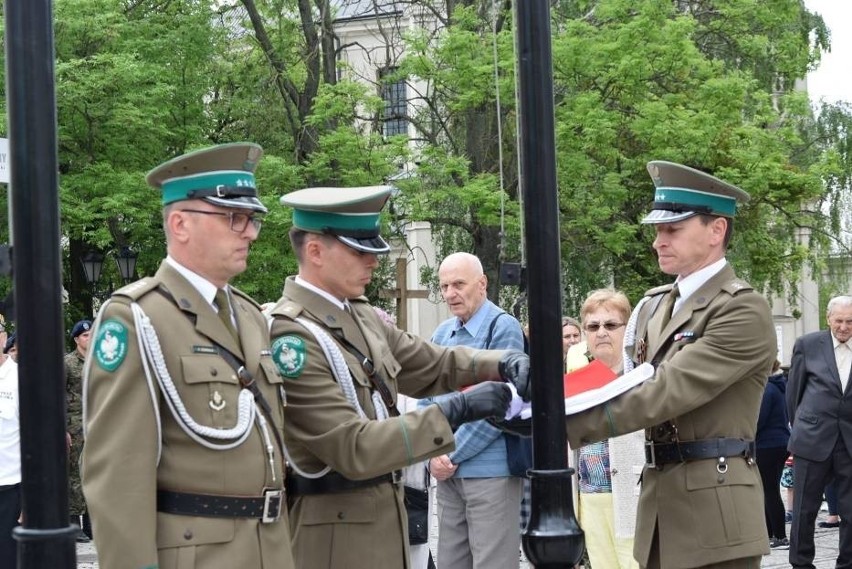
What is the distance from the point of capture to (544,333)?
361 centimetres

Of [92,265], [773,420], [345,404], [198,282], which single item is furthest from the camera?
[92,265]

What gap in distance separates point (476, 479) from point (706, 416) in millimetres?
2511

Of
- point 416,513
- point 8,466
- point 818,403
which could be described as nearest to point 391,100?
point 818,403

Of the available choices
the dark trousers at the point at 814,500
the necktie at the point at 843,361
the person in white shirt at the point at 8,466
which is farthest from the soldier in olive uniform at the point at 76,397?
the necktie at the point at 843,361

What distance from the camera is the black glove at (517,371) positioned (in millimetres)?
4367

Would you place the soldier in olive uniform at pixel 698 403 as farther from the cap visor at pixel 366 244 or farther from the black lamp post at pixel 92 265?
the black lamp post at pixel 92 265

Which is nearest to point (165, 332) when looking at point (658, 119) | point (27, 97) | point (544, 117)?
point (27, 97)

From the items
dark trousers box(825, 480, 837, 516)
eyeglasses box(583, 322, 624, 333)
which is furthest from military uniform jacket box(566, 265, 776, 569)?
dark trousers box(825, 480, 837, 516)

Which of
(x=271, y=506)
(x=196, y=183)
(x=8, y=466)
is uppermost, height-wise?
(x=196, y=183)

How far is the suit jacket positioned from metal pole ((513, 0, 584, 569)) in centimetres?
737

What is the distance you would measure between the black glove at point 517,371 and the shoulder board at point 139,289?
130 centimetres

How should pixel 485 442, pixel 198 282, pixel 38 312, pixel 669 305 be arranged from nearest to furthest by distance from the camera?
pixel 38 312, pixel 198 282, pixel 669 305, pixel 485 442

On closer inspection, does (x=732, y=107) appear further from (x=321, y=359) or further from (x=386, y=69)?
(x=321, y=359)

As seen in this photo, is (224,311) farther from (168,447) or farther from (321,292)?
(321,292)
